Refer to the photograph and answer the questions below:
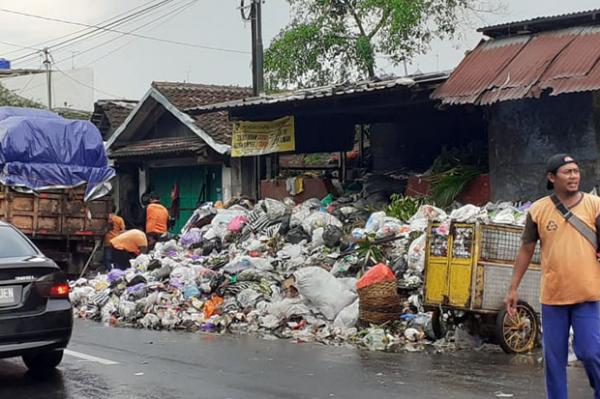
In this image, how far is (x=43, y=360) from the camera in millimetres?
8711

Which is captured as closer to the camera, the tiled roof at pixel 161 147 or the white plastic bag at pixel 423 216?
the white plastic bag at pixel 423 216

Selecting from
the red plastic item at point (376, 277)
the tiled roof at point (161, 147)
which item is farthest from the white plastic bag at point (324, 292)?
the tiled roof at point (161, 147)

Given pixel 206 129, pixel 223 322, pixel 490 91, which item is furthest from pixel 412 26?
pixel 223 322

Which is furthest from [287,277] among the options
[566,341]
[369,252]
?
[566,341]

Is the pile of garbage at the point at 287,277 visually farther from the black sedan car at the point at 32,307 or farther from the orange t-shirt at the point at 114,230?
the black sedan car at the point at 32,307

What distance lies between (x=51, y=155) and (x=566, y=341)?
47.7 feet

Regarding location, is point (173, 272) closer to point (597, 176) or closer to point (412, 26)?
point (597, 176)

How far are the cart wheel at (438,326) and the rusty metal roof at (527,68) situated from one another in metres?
3.85

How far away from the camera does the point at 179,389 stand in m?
7.72

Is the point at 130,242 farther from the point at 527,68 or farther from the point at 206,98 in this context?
the point at 527,68

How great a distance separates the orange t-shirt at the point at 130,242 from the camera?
18125 mm

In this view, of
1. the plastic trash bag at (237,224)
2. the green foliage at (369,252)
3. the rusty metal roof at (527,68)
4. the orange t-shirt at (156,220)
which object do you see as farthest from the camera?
the orange t-shirt at (156,220)

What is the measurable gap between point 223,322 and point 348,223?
14.0 feet

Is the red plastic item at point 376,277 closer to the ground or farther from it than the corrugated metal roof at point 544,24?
closer to the ground
